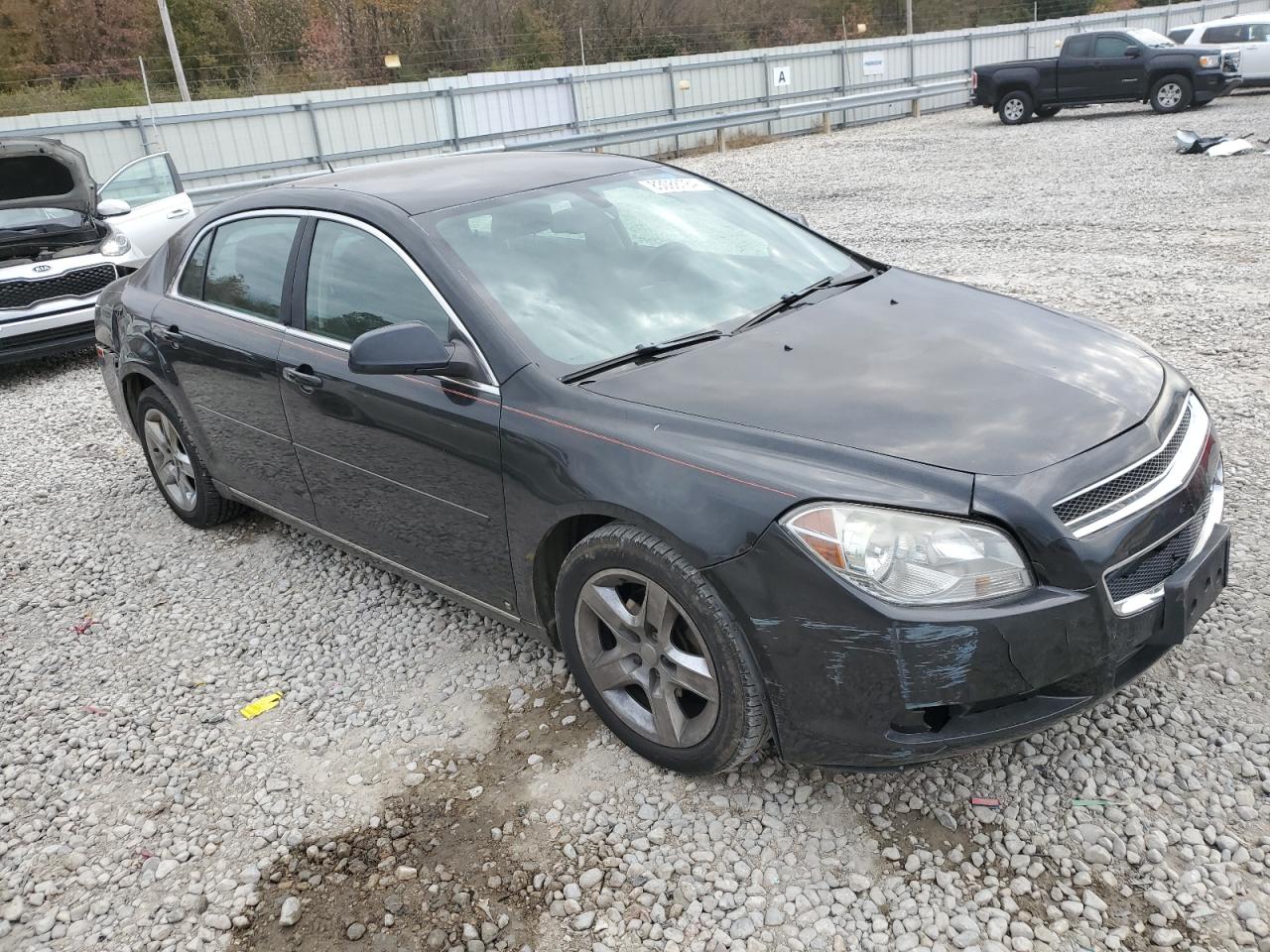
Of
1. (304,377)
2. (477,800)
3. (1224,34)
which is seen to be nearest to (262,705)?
(477,800)

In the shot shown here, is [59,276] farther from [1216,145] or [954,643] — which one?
[1216,145]

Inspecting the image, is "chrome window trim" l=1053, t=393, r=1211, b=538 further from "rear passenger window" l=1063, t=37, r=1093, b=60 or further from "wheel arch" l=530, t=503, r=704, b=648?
"rear passenger window" l=1063, t=37, r=1093, b=60

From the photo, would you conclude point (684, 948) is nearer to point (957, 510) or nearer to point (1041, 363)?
point (957, 510)

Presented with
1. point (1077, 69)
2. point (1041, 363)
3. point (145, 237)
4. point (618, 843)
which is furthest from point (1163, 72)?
point (618, 843)

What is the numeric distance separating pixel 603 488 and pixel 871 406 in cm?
76

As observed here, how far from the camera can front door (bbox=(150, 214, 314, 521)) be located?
4062 millimetres

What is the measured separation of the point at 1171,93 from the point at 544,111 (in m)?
12.5

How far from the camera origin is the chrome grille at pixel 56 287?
8.20 metres

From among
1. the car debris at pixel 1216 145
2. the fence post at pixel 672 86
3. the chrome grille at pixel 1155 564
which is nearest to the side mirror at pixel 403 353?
the chrome grille at pixel 1155 564

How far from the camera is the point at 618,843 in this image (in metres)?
2.83

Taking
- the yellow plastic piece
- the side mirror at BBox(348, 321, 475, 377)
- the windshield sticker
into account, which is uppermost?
the windshield sticker

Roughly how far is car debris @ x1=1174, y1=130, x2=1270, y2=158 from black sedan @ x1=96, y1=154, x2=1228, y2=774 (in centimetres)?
1244

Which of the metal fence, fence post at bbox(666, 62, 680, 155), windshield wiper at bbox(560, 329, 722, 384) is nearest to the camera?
windshield wiper at bbox(560, 329, 722, 384)

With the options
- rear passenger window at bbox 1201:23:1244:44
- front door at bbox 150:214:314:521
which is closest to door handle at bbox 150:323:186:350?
front door at bbox 150:214:314:521
